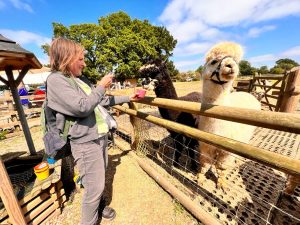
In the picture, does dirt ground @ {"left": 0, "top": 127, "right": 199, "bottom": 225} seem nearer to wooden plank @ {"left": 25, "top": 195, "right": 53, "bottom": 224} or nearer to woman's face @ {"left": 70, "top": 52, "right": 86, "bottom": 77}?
wooden plank @ {"left": 25, "top": 195, "right": 53, "bottom": 224}

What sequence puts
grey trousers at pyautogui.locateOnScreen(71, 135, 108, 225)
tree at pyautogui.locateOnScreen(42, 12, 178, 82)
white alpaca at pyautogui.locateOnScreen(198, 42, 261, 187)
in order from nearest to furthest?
grey trousers at pyautogui.locateOnScreen(71, 135, 108, 225)
white alpaca at pyautogui.locateOnScreen(198, 42, 261, 187)
tree at pyautogui.locateOnScreen(42, 12, 178, 82)

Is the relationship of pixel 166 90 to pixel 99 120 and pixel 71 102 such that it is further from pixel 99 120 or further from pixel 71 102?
pixel 71 102

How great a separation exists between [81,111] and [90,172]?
653 mm

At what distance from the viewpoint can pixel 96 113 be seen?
1.75 metres

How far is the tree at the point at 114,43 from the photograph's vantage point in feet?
81.9

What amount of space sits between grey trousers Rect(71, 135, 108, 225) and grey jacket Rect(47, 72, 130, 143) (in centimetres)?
11

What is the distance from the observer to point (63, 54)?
5.02 feet

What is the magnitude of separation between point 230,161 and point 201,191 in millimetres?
618

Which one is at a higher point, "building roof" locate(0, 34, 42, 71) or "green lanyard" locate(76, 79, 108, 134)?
"building roof" locate(0, 34, 42, 71)

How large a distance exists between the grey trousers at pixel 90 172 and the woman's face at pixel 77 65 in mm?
657

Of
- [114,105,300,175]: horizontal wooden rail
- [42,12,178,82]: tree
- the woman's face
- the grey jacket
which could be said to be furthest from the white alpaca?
[42,12,178,82]: tree

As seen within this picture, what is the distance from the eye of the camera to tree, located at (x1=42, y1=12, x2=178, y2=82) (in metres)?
25.0

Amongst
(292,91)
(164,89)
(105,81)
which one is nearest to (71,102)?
(105,81)

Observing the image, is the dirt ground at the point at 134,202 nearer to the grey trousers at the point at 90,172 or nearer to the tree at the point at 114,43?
the grey trousers at the point at 90,172
